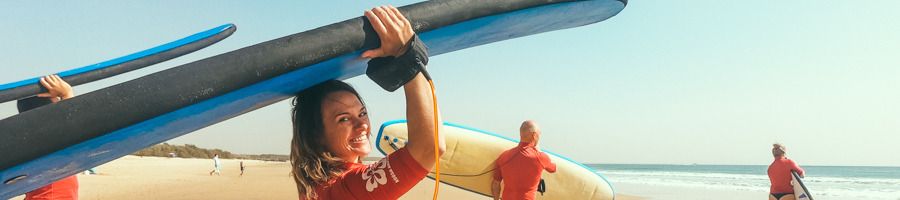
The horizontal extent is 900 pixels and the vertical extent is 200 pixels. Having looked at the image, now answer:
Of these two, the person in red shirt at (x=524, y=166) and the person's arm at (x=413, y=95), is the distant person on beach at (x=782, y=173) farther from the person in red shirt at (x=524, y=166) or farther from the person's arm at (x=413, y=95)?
the person's arm at (x=413, y=95)

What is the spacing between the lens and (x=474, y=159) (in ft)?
25.6

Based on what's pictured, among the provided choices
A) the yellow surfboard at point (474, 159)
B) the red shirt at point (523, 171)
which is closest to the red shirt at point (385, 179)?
the red shirt at point (523, 171)

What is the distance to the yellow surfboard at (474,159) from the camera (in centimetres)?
777

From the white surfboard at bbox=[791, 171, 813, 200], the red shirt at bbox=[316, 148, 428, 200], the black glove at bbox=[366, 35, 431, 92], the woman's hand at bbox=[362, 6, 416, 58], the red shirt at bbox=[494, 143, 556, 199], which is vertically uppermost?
the woman's hand at bbox=[362, 6, 416, 58]

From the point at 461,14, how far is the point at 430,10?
0.14 metres

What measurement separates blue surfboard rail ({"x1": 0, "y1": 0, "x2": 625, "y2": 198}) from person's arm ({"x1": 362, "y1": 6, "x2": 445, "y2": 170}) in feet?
0.19

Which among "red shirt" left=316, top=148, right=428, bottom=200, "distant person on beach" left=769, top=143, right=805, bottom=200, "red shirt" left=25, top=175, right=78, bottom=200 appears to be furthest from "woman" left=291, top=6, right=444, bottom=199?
"distant person on beach" left=769, top=143, right=805, bottom=200

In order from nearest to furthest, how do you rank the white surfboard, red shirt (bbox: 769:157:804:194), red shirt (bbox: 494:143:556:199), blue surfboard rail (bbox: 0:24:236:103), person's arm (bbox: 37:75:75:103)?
1. blue surfboard rail (bbox: 0:24:236:103)
2. person's arm (bbox: 37:75:75:103)
3. red shirt (bbox: 494:143:556:199)
4. the white surfboard
5. red shirt (bbox: 769:157:804:194)

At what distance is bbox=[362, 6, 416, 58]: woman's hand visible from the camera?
1421 millimetres

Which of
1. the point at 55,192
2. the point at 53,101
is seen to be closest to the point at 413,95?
the point at 53,101

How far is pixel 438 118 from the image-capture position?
4.78 ft

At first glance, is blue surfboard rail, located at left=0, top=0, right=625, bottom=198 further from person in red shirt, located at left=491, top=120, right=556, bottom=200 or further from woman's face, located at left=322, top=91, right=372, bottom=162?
person in red shirt, located at left=491, top=120, right=556, bottom=200

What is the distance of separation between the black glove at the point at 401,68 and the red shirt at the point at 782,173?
947 centimetres

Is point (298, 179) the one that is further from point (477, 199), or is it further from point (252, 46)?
point (477, 199)
